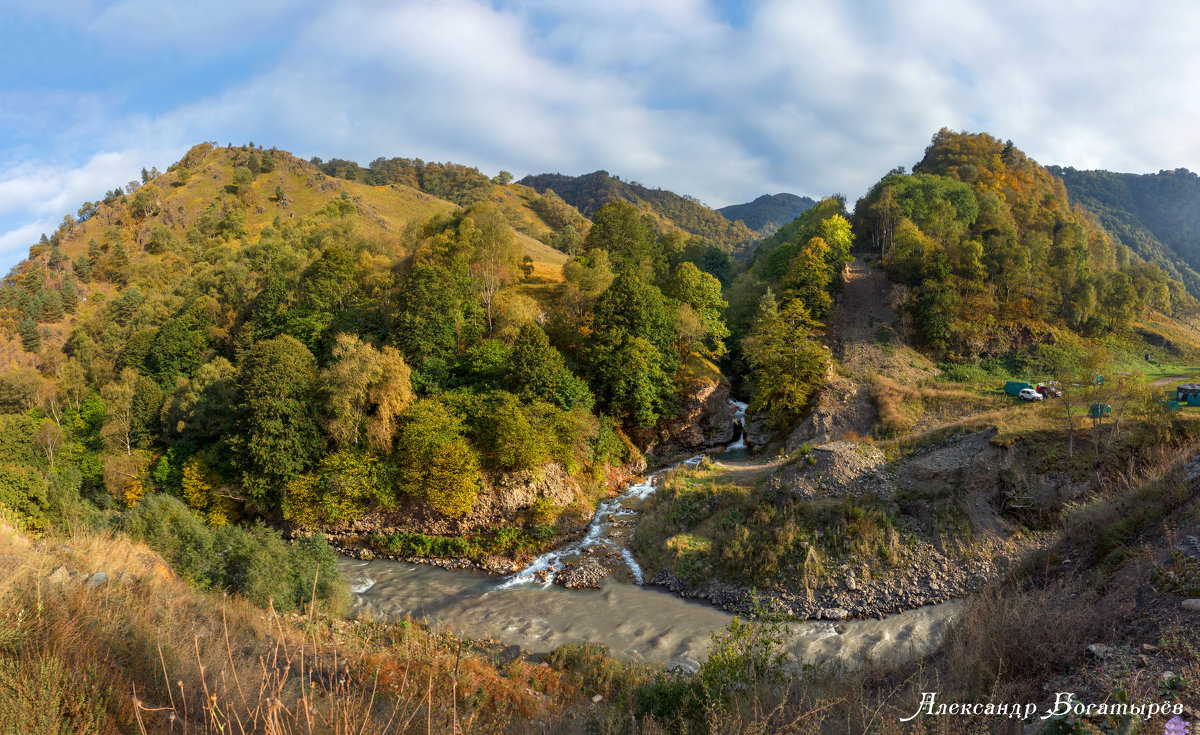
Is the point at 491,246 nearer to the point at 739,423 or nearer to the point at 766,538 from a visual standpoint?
the point at 739,423

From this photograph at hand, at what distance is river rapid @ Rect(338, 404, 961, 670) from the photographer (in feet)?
51.4

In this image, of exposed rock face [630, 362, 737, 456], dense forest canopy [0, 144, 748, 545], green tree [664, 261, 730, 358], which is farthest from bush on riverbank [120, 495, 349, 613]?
green tree [664, 261, 730, 358]

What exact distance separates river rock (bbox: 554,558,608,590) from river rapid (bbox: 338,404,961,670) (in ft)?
1.01

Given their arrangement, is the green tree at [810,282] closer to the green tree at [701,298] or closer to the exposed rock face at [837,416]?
the green tree at [701,298]

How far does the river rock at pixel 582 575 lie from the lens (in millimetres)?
21078

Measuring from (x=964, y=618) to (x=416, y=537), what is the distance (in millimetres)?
23202

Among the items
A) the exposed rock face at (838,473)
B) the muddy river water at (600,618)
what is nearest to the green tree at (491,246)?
the muddy river water at (600,618)

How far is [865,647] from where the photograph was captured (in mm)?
15312

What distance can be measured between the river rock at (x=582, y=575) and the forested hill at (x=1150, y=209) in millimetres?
112574

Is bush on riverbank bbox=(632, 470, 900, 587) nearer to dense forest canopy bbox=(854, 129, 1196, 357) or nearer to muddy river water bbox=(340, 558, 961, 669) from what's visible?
muddy river water bbox=(340, 558, 961, 669)

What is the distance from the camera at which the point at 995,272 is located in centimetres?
4009

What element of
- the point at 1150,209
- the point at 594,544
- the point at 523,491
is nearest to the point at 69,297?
the point at 523,491

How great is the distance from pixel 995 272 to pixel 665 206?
471 ft

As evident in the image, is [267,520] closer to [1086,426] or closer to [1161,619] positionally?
[1161,619]
